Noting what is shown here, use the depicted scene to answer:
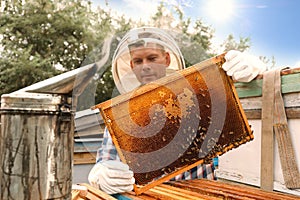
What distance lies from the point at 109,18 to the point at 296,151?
17.8m

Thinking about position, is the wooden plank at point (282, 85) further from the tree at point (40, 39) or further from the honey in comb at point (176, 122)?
the tree at point (40, 39)

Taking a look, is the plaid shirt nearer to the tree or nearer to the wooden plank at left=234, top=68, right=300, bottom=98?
the wooden plank at left=234, top=68, right=300, bottom=98

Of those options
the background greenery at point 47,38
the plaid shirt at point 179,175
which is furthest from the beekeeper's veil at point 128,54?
the background greenery at point 47,38

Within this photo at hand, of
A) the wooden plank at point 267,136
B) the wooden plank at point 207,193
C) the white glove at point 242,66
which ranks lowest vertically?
the wooden plank at point 207,193

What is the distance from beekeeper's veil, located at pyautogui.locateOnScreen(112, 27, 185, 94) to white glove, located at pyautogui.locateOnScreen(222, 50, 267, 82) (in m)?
0.92

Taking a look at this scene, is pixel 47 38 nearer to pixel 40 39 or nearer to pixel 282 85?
pixel 40 39

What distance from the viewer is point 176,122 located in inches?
67.6

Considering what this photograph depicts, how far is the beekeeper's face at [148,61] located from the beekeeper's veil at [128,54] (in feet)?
0.15

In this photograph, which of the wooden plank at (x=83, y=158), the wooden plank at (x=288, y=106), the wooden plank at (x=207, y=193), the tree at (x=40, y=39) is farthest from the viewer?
the tree at (x=40, y=39)

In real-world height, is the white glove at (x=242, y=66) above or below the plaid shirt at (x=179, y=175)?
above

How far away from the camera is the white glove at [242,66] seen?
1686 mm

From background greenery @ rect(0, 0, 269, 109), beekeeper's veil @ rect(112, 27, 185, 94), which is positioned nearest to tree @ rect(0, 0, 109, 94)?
background greenery @ rect(0, 0, 269, 109)

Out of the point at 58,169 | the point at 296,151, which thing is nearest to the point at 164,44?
the point at 296,151

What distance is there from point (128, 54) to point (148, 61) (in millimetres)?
205
